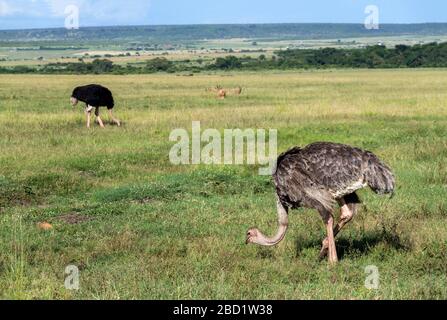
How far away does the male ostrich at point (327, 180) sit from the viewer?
8055 millimetres

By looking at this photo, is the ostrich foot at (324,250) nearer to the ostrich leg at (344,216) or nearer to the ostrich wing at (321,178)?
the ostrich leg at (344,216)

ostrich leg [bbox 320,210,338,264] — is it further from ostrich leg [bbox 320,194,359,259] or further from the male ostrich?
ostrich leg [bbox 320,194,359,259]

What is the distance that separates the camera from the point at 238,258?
850 cm

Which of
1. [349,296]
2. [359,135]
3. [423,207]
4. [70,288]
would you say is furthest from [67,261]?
[359,135]

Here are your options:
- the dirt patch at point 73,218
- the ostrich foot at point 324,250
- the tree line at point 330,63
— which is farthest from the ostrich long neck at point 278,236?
the tree line at point 330,63

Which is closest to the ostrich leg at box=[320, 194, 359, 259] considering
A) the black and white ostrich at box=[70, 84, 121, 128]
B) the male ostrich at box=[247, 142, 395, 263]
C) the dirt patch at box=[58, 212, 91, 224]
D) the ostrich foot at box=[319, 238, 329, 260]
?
the ostrich foot at box=[319, 238, 329, 260]

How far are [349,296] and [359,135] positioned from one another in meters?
13.3

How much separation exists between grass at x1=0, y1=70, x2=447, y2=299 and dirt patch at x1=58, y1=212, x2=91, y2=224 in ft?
0.10

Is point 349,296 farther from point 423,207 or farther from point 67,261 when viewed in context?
point 423,207

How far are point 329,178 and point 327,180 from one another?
0.03 meters

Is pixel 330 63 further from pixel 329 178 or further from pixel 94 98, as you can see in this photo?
pixel 329 178

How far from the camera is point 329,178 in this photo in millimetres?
8141

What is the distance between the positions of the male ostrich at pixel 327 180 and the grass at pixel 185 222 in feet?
1.82

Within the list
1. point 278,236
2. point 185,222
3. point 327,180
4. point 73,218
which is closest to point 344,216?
point 327,180
